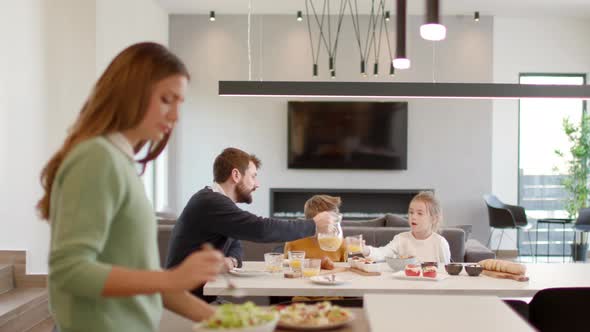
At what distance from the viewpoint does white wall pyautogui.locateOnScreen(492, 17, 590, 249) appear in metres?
9.62

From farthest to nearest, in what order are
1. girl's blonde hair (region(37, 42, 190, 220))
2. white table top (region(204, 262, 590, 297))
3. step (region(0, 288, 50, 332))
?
step (region(0, 288, 50, 332)) → white table top (region(204, 262, 590, 297)) → girl's blonde hair (region(37, 42, 190, 220))

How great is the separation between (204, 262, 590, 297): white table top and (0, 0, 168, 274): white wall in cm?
328

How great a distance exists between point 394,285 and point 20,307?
3057 mm

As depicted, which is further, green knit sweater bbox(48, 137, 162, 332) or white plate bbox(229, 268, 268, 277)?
white plate bbox(229, 268, 268, 277)

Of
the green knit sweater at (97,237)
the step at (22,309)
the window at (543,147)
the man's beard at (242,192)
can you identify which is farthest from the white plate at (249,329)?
the window at (543,147)

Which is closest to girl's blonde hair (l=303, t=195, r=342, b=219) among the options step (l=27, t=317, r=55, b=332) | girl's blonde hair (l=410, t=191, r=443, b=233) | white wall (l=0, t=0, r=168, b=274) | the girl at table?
the girl at table

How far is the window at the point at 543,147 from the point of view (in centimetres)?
970

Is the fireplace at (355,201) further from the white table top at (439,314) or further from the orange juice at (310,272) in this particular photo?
the white table top at (439,314)

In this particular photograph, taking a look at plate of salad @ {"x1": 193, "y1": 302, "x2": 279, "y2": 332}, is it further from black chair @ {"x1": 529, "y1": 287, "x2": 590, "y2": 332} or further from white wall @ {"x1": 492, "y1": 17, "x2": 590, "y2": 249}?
white wall @ {"x1": 492, "y1": 17, "x2": 590, "y2": 249}

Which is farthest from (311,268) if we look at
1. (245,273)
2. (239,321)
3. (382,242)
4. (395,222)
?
(395,222)

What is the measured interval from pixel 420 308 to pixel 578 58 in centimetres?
877

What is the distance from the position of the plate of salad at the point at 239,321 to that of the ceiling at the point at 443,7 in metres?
7.49

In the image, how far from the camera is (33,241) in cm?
579

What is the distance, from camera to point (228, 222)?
10.3 ft
